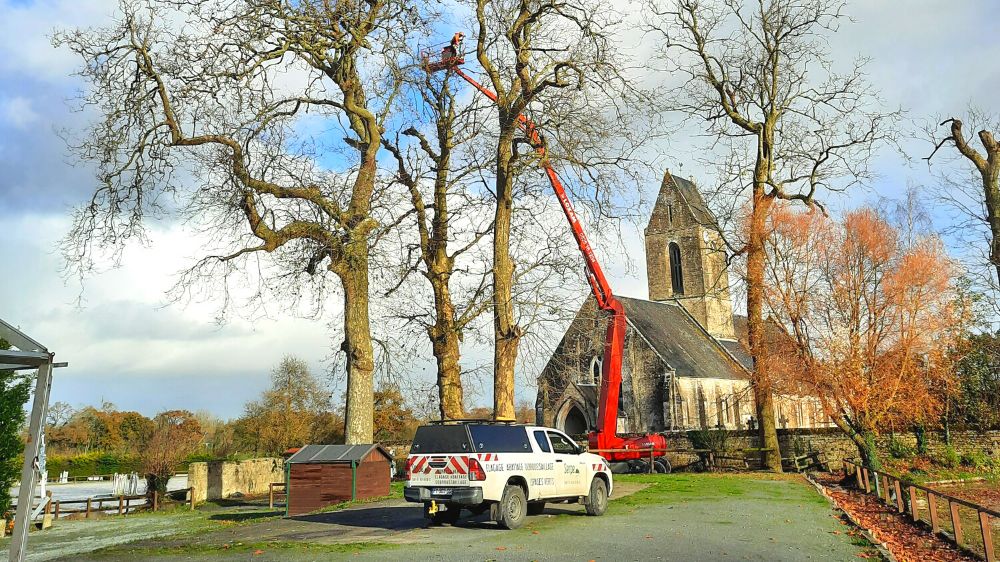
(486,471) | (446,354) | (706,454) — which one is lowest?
(706,454)

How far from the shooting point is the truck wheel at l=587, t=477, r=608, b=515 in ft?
46.9

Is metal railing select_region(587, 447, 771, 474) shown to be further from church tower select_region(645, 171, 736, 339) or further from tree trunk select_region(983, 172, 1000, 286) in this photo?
church tower select_region(645, 171, 736, 339)

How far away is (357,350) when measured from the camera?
1822 cm

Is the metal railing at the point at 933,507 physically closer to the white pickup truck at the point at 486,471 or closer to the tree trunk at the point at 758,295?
the tree trunk at the point at 758,295

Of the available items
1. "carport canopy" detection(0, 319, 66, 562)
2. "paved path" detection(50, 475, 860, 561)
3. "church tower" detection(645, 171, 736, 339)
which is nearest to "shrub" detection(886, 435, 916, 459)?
"paved path" detection(50, 475, 860, 561)

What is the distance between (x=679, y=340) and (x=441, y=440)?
148 ft

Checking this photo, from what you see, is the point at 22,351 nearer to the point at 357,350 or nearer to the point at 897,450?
the point at 357,350

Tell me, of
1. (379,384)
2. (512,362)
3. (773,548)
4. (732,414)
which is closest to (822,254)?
(512,362)

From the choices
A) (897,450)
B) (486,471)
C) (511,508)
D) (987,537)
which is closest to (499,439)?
(486,471)

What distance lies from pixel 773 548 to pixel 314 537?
6777mm

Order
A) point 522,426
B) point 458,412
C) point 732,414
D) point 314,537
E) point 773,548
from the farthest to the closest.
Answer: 1. point 732,414
2. point 458,412
3. point 522,426
4. point 314,537
5. point 773,548

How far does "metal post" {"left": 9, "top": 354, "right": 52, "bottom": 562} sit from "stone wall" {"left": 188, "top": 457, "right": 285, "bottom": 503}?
25.2 meters

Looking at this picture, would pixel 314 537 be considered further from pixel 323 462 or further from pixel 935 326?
pixel 935 326

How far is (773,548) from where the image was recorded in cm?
1046
